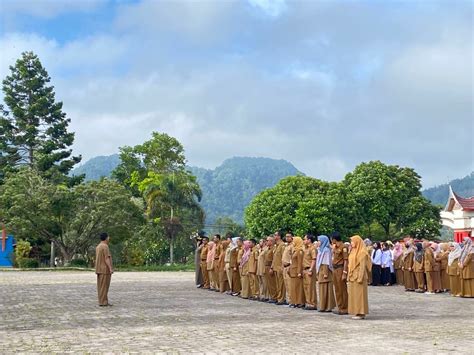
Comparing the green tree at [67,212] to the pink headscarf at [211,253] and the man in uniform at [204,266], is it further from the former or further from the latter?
the pink headscarf at [211,253]

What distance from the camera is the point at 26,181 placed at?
4300 centimetres

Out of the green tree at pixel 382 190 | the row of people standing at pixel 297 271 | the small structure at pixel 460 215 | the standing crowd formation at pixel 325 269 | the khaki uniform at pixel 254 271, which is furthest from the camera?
the small structure at pixel 460 215

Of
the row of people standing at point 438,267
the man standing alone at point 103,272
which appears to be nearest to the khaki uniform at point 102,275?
the man standing alone at point 103,272

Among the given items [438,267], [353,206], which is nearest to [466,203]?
[353,206]

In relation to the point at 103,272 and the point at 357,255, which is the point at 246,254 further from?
the point at 357,255

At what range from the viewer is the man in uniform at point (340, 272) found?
45.7 feet

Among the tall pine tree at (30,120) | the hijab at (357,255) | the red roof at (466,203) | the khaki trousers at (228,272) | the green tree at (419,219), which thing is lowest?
the khaki trousers at (228,272)

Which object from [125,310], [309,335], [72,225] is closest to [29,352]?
[309,335]

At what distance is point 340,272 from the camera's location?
14062 millimetres

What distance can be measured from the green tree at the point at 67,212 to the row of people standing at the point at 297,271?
21694 millimetres

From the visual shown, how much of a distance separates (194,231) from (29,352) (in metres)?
40.1

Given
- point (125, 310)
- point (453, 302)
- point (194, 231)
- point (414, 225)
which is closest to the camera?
point (125, 310)

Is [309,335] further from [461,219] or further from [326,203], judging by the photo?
[461,219]

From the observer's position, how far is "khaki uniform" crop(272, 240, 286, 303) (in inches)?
663
